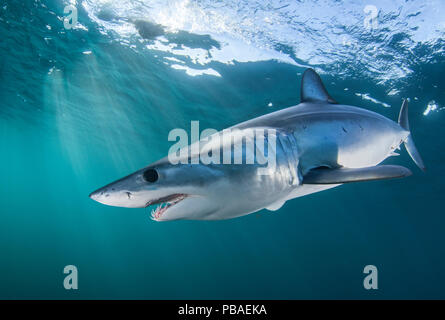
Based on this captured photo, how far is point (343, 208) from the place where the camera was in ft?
117

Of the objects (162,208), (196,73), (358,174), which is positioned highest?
(196,73)

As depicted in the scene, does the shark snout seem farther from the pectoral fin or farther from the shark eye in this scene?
the pectoral fin

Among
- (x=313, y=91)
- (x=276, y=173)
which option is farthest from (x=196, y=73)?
(x=276, y=173)

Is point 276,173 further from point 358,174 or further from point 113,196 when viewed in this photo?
point 113,196

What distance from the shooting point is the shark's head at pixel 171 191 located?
65.7 inches

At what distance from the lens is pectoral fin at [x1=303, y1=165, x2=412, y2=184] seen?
1.87m

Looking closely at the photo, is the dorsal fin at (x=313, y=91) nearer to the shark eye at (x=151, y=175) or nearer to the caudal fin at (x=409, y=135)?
the caudal fin at (x=409, y=135)

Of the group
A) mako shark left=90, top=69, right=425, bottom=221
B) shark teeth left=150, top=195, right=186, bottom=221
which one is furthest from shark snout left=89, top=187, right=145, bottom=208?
shark teeth left=150, top=195, right=186, bottom=221

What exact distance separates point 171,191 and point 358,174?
1.45 meters

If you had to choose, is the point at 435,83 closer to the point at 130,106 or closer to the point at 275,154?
the point at 275,154

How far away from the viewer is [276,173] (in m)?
2.12

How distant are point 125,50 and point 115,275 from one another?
1473 inches

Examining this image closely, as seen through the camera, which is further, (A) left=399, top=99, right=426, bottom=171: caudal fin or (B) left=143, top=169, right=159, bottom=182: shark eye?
(A) left=399, top=99, right=426, bottom=171: caudal fin
